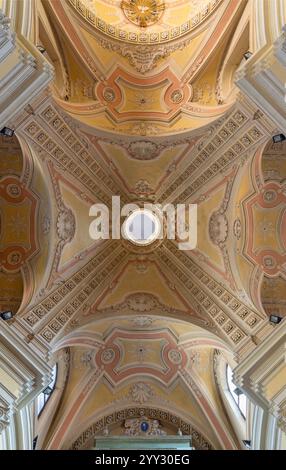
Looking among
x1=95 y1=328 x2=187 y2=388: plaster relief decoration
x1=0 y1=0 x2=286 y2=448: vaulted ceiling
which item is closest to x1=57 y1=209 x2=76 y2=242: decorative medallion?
x1=0 y1=0 x2=286 y2=448: vaulted ceiling

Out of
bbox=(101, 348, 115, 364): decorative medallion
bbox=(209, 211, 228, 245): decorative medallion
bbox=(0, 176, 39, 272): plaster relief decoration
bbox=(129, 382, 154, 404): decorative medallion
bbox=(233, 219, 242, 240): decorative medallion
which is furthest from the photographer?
bbox=(101, 348, 115, 364): decorative medallion

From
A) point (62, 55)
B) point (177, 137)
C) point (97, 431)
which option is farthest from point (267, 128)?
point (97, 431)

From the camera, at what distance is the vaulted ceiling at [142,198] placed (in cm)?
1027

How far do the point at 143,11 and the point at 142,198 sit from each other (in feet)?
14.2

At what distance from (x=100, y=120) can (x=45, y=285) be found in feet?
12.7

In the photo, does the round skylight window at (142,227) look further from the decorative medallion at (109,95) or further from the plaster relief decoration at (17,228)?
the decorative medallion at (109,95)

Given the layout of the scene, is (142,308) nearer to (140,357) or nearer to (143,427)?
(140,357)

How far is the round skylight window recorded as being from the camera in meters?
11.5

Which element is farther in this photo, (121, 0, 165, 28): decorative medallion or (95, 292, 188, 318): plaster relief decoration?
(121, 0, 165, 28): decorative medallion

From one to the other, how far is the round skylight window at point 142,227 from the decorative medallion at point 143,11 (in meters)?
4.36

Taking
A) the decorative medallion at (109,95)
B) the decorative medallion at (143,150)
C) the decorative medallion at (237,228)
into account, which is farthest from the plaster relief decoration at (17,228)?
the decorative medallion at (237,228)

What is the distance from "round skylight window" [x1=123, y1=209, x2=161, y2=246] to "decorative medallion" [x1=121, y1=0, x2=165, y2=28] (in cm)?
436

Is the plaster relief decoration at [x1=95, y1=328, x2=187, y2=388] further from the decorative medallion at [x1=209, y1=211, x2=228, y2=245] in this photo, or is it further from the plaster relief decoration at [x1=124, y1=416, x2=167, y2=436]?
the decorative medallion at [x1=209, y1=211, x2=228, y2=245]

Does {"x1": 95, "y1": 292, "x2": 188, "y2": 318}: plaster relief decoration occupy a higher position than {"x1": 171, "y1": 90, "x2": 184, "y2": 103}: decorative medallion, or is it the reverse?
{"x1": 171, "y1": 90, "x2": 184, "y2": 103}: decorative medallion
